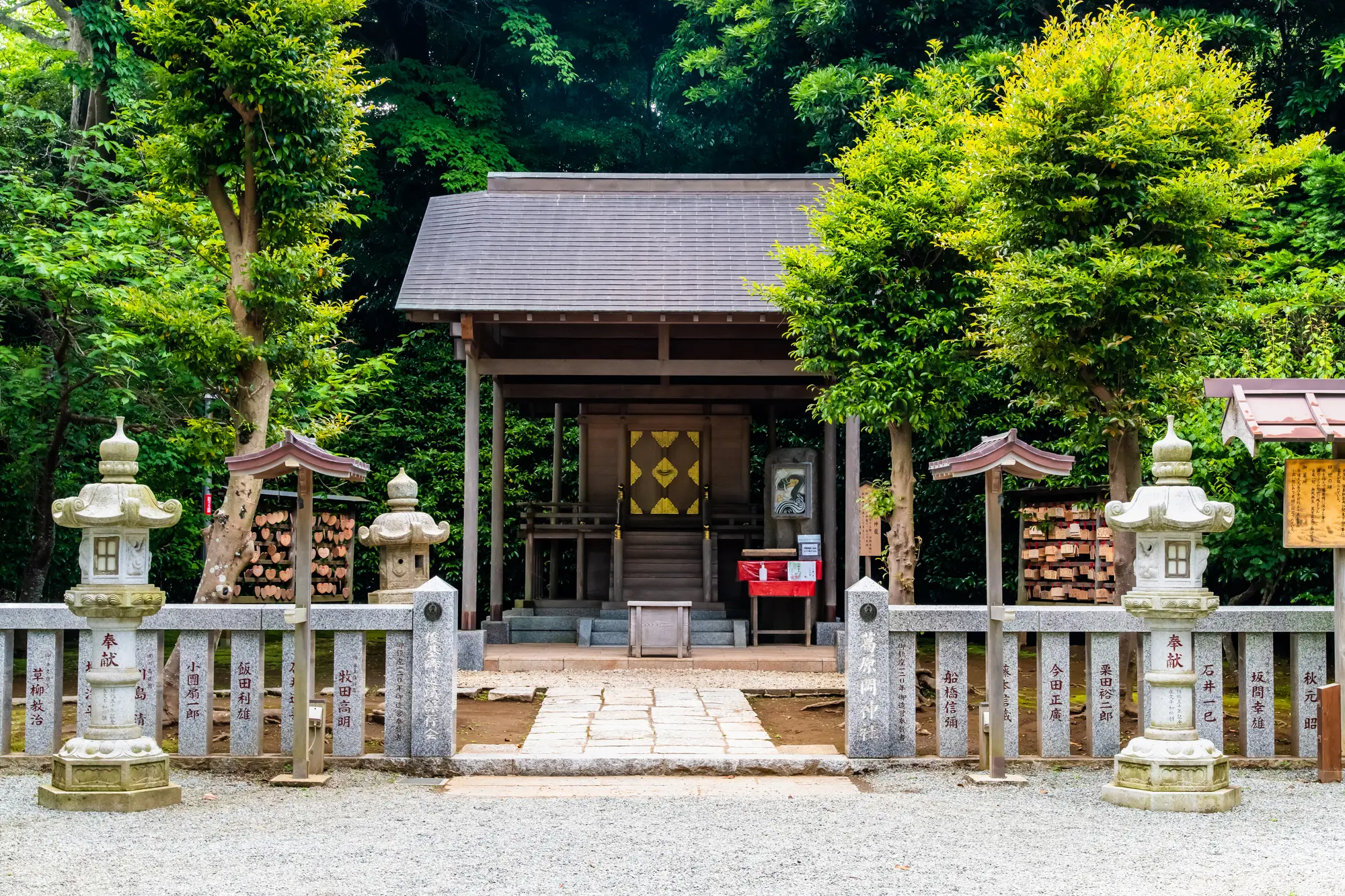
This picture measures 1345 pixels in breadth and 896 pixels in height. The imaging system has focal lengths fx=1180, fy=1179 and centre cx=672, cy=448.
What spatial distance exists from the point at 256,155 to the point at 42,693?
4.10 metres

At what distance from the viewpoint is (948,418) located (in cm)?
1131

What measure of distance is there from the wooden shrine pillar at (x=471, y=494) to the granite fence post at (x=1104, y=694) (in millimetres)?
7051

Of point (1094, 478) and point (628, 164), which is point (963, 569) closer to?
point (1094, 478)

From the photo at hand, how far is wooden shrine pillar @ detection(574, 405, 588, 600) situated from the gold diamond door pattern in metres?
0.62

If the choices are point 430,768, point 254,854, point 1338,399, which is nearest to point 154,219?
point 430,768

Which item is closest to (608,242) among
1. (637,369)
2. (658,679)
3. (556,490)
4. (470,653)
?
(637,369)

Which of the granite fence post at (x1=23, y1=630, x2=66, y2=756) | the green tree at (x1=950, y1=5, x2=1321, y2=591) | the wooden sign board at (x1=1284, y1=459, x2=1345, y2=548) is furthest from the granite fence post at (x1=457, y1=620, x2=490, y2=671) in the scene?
the wooden sign board at (x1=1284, y1=459, x2=1345, y2=548)

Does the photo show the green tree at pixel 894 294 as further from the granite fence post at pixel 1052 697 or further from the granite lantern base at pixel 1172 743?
the granite lantern base at pixel 1172 743

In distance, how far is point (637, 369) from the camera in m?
13.1

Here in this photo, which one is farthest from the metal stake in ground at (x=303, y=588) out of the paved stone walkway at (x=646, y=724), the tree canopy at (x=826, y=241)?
the tree canopy at (x=826, y=241)

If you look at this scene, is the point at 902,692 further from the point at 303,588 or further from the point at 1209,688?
the point at 303,588

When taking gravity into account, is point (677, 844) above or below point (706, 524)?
below

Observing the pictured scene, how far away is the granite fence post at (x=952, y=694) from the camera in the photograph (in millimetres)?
7371

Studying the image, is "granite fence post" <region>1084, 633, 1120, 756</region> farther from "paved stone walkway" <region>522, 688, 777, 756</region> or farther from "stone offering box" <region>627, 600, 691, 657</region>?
"stone offering box" <region>627, 600, 691, 657</region>
